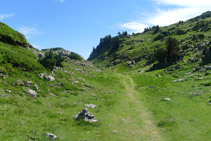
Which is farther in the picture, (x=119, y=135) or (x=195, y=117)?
(x=195, y=117)

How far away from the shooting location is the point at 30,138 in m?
12.8

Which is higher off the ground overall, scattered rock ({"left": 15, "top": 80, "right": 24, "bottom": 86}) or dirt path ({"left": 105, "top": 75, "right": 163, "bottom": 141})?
scattered rock ({"left": 15, "top": 80, "right": 24, "bottom": 86})

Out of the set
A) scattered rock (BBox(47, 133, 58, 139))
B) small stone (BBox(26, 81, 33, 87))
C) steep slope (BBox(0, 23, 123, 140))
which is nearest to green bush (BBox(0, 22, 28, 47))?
steep slope (BBox(0, 23, 123, 140))

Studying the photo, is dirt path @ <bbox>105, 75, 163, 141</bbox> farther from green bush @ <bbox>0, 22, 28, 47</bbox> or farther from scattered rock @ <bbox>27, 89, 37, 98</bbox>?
green bush @ <bbox>0, 22, 28, 47</bbox>

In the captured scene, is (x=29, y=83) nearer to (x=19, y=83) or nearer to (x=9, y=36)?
(x=19, y=83)

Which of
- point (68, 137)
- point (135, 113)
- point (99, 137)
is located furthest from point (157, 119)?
point (68, 137)

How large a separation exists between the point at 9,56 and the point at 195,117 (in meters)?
33.5

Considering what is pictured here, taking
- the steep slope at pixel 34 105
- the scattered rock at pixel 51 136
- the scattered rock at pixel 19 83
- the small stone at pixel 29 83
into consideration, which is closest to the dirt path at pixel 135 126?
the steep slope at pixel 34 105

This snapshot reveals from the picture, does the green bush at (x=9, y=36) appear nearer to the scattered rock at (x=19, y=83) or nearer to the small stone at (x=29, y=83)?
the small stone at (x=29, y=83)

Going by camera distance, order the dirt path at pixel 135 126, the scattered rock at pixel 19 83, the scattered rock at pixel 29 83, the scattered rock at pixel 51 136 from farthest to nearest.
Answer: the scattered rock at pixel 29 83 → the scattered rock at pixel 19 83 → the dirt path at pixel 135 126 → the scattered rock at pixel 51 136

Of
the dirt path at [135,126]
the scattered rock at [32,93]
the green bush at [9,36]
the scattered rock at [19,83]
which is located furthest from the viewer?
the green bush at [9,36]

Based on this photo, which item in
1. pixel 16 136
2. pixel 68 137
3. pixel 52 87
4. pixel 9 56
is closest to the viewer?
pixel 16 136

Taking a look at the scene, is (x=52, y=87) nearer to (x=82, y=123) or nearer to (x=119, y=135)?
(x=82, y=123)

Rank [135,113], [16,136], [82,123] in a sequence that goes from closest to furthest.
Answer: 1. [16,136]
2. [82,123]
3. [135,113]
